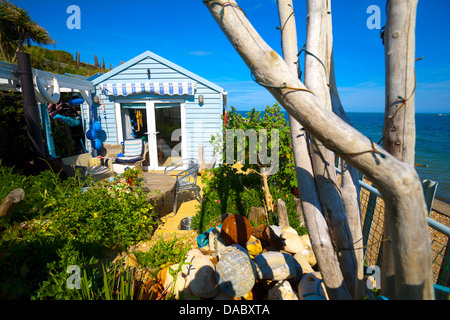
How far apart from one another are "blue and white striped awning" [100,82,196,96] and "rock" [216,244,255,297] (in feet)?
19.4

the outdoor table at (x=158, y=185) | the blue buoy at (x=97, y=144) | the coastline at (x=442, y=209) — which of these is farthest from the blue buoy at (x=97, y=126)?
the coastline at (x=442, y=209)

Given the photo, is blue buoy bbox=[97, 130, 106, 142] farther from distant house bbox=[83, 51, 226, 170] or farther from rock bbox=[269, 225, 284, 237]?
rock bbox=[269, 225, 284, 237]

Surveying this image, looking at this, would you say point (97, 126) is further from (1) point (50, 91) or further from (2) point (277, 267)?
(2) point (277, 267)

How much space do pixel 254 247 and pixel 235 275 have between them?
830 mm

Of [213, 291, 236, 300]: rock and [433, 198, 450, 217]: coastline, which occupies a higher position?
[213, 291, 236, 300]: rock

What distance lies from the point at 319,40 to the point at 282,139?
2.78 metres

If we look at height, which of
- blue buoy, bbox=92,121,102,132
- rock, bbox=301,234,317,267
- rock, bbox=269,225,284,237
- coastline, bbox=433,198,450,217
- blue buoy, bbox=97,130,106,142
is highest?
blue buoy, bbox=92,121,102,132

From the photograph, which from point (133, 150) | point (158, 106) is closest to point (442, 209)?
point (158, 106)

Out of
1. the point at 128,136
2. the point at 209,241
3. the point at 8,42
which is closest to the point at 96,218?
the point at 209,241

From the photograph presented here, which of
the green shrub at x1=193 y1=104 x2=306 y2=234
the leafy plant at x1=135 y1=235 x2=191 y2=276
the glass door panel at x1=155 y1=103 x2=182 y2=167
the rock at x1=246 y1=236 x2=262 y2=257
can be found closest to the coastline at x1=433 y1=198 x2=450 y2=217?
the green shrub at x1=193 y1=104 x2=306 y2=234

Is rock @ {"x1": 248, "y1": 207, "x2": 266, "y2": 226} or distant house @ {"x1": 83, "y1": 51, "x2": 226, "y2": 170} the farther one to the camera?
distant house @ {"x1": 83, "y1": 51, "x2": 226, "y2": 170}

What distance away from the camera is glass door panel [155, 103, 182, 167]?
758 centimetres

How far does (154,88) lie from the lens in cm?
707

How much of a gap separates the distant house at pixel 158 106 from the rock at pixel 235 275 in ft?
18.4
